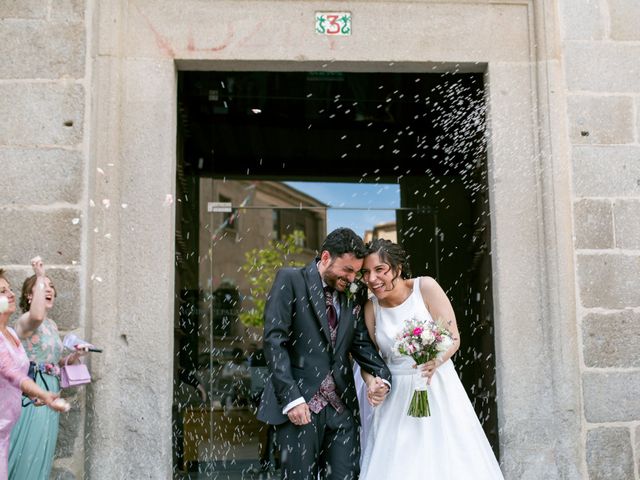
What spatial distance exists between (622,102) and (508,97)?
0.82m

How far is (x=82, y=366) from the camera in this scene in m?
5.18

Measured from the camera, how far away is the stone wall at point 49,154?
5492mm

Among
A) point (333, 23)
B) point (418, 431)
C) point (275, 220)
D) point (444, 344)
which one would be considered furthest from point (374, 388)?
point (275, 220)

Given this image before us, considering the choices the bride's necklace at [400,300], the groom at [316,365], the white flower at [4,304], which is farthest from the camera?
A: the bride's necklace at [400,300]

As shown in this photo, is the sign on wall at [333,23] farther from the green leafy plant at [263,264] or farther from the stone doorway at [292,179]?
the green leafy plant at [263,264]

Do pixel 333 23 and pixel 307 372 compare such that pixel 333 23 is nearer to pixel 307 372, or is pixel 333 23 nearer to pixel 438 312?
pixel 438 312

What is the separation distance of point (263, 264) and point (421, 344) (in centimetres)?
490

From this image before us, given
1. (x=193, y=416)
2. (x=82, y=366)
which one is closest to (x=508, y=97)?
(x=82, y=366)

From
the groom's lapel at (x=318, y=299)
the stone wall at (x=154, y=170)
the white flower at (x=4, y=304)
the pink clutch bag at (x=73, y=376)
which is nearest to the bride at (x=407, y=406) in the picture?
the groom's lapel at (x=318, y=299)

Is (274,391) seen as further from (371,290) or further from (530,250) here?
(530,250)

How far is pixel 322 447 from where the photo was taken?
479 centimetres

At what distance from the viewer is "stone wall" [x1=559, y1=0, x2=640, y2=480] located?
5676 mm

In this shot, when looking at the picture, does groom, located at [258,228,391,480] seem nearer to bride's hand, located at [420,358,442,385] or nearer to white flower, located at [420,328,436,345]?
bride's hand, located at [420,358,442,385]

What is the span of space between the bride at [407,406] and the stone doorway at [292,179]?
2.41m
